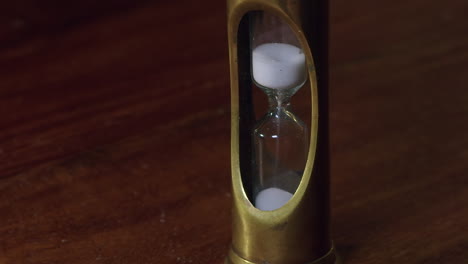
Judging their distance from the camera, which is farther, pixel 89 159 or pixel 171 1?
pixel 171 1

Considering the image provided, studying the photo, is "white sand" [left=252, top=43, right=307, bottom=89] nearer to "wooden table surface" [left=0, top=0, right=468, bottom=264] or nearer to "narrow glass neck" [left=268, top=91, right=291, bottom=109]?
"narrow glass neck" [left=268, top=91, right=291, bottom=109]

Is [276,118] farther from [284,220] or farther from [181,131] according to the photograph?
[181,131]

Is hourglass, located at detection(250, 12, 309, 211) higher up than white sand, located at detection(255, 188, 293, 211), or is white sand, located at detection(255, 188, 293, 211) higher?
hourglass, located at detection(250, 12, 309, 211)

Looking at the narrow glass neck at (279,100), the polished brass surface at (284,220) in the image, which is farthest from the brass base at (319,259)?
the narrow glass neck at (279,100)

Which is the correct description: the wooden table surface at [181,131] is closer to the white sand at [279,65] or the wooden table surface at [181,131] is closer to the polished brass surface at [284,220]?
the polished brass surface at [284,220]

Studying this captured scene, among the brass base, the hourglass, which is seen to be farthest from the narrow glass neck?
the brass base
